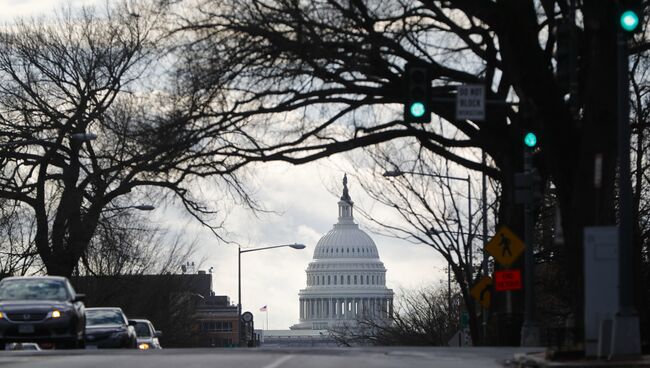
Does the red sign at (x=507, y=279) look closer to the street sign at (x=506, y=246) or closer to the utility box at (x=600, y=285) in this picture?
the street sign at (x=506, y=246)

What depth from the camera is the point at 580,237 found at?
25453mm

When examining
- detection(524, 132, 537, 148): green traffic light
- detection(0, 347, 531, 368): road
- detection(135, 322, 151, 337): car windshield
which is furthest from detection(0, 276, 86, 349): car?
detection(135, 322, 151, 337): car windshield

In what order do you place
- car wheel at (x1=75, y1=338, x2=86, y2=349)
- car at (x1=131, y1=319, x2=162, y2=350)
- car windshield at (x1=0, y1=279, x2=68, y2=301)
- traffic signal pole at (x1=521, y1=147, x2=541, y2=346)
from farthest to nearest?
car at (x1=131, y1=319, x2=162, y2=350), traffic signal pole at (x1=521, y1=147, x2=541, y2=346), car wheel at (x1=75, y1=338, x2=86, y2=349), car windshield at (x1=0, y1=279, x2=68, y2=301)

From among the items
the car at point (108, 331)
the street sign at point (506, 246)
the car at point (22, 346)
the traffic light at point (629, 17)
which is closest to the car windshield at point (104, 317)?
the car at point (108, 331)

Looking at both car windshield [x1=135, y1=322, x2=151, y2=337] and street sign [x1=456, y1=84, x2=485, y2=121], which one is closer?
street sign [x1=456, y1=84, x2=485, y2=121]

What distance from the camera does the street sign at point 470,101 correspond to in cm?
2954

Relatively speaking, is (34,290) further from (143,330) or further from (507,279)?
(143,330)

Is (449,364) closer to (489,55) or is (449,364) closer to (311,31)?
(311,31)

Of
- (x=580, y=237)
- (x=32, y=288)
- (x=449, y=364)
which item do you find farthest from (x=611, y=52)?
(x=32, y=288)

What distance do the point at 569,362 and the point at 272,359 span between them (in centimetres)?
418

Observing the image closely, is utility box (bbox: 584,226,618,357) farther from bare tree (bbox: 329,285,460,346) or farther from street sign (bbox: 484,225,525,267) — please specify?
bare tree (bbox: 329,285,460,346)

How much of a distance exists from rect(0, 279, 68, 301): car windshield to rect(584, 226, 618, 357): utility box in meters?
Result: 12.2

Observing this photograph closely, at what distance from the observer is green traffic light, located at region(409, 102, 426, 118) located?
1084 inches

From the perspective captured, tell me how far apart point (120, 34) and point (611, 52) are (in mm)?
28985
